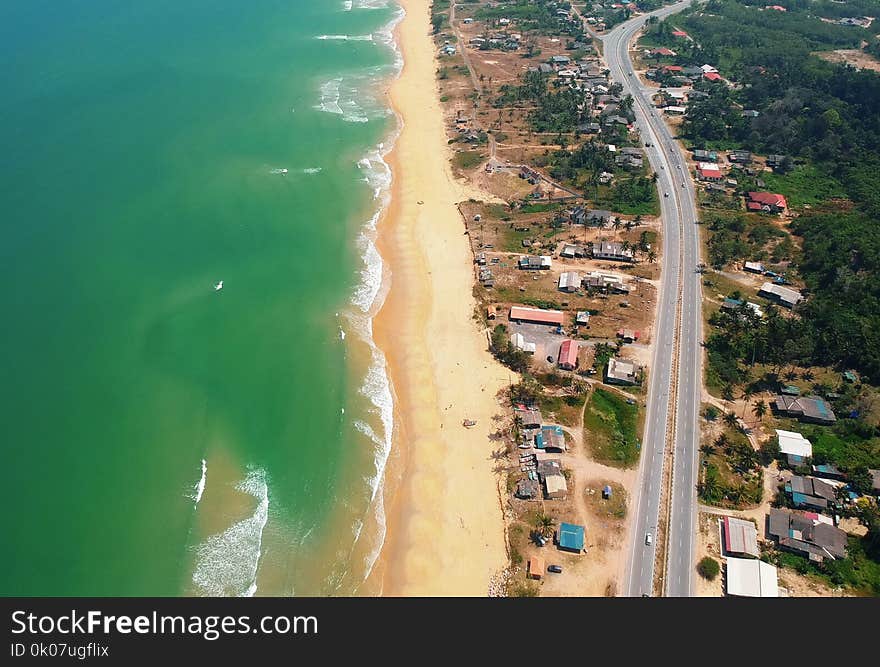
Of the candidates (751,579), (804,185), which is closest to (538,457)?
(751,579)

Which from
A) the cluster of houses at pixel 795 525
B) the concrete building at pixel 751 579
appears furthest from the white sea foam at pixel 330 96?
the concrete building at pixel 751 579

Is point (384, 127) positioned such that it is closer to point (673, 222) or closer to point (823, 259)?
point (673, 222)

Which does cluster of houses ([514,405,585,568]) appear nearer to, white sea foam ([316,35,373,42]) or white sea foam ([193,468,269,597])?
white sea foam ([193,468,269,597])

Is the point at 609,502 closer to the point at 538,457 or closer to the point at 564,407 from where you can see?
the point at 538,457

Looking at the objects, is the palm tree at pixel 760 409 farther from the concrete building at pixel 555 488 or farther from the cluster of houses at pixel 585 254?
the cluster of houses at pixel 585 254

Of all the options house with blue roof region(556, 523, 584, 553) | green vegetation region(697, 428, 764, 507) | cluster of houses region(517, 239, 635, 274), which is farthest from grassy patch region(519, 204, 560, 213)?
house with blue roof region(556, 523, 584, 553)

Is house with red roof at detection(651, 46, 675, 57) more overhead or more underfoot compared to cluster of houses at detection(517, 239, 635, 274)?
more overhead
